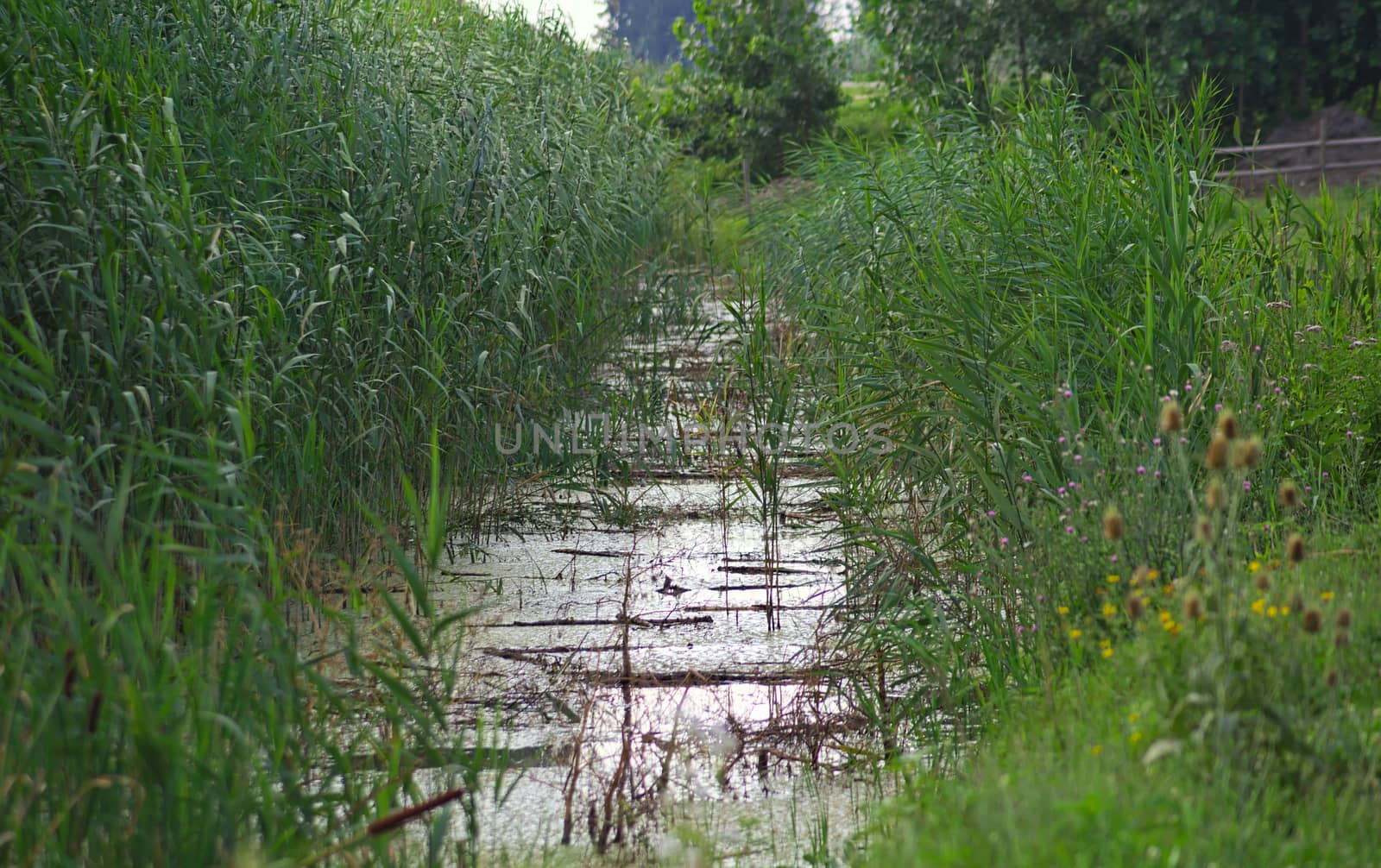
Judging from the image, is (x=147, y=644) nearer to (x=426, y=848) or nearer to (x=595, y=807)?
(x=426, y=848)

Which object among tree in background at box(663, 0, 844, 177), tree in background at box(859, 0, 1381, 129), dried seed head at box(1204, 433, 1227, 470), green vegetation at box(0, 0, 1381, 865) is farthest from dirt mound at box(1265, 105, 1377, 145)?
dried seed head at box(1204, 433, 1227, 470)

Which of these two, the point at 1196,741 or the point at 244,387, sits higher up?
the point at 244,387

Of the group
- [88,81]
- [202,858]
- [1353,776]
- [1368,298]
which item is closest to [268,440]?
[88,81]

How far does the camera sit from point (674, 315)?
7.55 metres

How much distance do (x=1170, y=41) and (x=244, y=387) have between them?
1718cm

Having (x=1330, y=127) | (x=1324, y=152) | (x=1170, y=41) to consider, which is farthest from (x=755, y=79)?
(x=1330, y=127)

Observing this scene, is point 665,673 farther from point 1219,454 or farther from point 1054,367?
point 1219,454

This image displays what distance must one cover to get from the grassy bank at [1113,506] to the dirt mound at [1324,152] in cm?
1108

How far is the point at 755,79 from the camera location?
1798 cm

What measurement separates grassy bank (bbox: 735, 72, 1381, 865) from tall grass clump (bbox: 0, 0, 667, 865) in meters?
1.01

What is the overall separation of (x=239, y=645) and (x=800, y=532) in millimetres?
2402

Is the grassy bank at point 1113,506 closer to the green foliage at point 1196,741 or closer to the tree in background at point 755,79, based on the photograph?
the green foliage at point 1196,741

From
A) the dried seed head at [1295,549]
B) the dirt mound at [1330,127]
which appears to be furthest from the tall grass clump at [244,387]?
the dirt mound at [1330,127]

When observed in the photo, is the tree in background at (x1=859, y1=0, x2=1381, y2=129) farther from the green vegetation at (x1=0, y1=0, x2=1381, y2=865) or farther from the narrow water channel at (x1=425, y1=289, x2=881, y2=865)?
the narrow water channel at (x1=425, y1=289, x2=881, y2=865)
